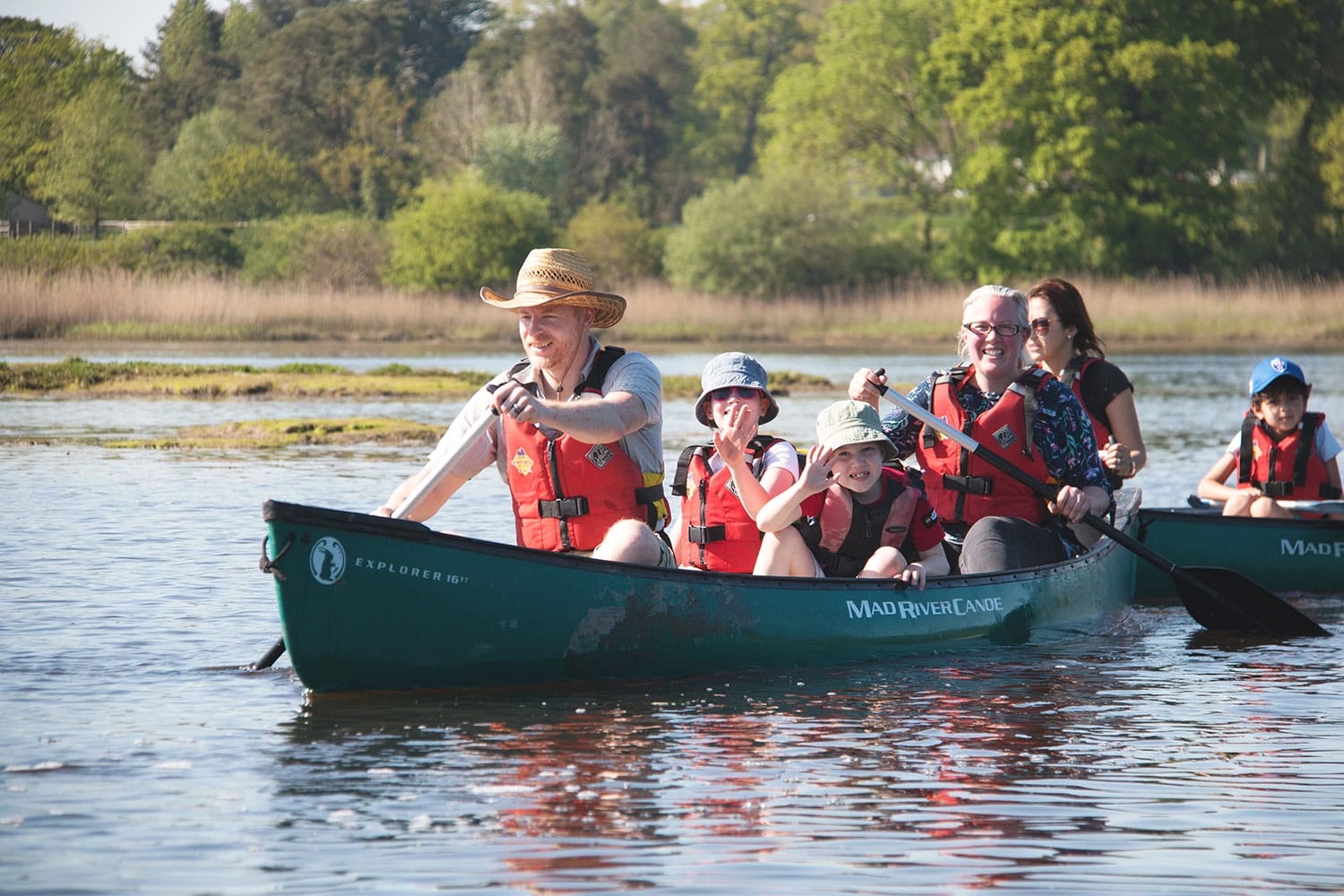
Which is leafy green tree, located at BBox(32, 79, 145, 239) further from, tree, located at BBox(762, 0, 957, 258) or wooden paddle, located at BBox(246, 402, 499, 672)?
wooden paddle, located at BBox(246, 402, 499, 672)

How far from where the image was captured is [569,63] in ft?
187

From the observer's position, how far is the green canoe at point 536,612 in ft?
18.1

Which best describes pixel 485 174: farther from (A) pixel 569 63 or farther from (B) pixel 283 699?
(B) pixel 283 699

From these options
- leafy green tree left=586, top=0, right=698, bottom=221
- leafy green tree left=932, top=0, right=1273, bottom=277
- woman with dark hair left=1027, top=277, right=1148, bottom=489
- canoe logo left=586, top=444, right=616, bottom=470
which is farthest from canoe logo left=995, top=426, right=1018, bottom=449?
leafy green tree left=586, top=0, right=698, bottom=221

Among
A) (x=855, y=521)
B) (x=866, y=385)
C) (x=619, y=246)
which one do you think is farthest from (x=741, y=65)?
(x=855, y=521)

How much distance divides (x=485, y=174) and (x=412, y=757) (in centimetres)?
4403

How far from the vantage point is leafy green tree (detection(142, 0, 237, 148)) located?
49.0 meters

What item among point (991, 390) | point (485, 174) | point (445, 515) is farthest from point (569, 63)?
point (991, 390)

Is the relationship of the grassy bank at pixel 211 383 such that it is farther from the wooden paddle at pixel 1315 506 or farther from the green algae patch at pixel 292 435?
the wooden paddle at pixel 1315 506

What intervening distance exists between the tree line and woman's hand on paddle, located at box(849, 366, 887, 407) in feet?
76.3

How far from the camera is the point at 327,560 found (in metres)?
5.50

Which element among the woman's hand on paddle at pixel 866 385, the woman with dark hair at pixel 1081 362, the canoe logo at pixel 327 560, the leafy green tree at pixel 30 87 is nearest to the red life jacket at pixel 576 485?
the canoe logo at pixel 327 560

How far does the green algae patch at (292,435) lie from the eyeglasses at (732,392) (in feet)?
31.7

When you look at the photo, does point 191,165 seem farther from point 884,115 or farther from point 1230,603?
point 1230,603
